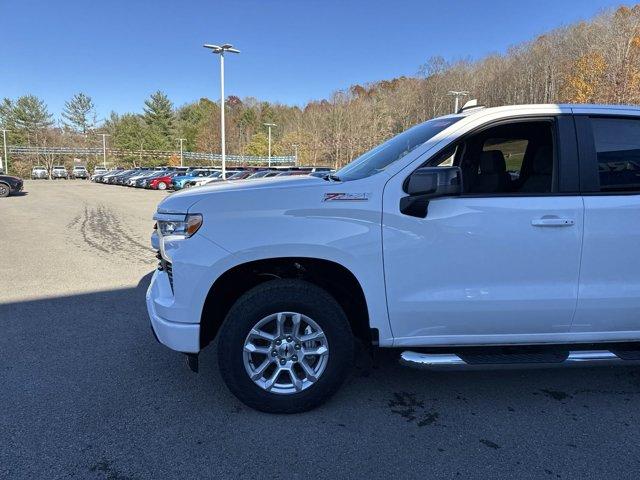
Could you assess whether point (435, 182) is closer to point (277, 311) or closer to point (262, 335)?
point (277, 311)

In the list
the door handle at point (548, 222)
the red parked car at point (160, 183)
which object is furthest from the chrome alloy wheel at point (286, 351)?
the red parked car at point (160, 183)

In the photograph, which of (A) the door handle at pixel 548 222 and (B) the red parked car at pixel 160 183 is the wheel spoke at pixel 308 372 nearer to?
(A) the door handle at pixel 548 222

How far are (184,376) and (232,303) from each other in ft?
2.66

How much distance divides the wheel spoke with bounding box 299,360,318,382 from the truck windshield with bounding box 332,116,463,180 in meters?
1.28

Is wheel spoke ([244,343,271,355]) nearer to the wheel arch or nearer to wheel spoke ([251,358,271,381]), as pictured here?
wheel spoke ([251,358,271,381])

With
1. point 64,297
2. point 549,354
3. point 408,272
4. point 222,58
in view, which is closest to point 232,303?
point 408,272

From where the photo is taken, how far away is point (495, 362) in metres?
2.96

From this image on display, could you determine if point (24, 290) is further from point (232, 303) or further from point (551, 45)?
point (551, 45)

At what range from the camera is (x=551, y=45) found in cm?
5944

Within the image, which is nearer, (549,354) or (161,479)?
(161,479)

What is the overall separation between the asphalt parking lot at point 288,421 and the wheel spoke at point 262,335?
0.53 meters

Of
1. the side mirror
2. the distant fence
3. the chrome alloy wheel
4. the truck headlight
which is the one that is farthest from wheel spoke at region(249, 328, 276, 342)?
the distant fence

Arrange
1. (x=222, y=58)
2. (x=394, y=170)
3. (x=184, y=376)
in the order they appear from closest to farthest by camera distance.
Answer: (x=394, y=170), (x=184, y=376), (x=222, y=58)

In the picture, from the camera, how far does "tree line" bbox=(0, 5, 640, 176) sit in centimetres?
4162
